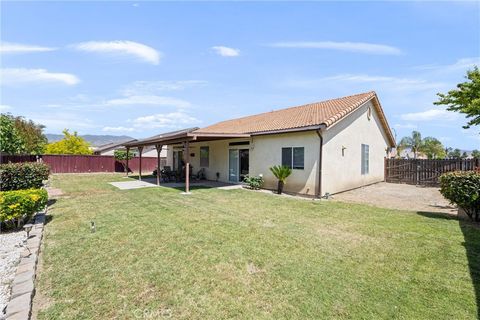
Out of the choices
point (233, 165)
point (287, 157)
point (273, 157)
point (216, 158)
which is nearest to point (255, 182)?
point (273, 157)

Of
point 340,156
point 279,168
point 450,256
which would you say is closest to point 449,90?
point 340,156

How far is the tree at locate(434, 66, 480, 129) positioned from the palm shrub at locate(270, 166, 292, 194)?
749cm

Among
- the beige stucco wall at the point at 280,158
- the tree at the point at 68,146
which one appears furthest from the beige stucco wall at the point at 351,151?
the tree at the point at 68,146

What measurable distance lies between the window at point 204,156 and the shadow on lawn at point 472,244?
13.1 meters

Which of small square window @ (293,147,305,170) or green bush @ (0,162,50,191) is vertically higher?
small square window @ (293,147,305,170)

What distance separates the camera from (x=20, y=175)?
930 cm

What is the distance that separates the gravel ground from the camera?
325 cm

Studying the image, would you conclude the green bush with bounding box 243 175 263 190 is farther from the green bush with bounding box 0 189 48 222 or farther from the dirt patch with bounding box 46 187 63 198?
the dirt patch with bounding box 46 187 63 198

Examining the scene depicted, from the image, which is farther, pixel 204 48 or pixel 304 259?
pixel 204 48

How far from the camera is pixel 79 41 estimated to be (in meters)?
9.38

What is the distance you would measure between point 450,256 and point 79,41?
42.0 ft

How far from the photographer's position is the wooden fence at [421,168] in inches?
547

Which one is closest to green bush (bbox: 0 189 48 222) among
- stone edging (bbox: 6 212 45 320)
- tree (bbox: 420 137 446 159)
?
stone edging (bbox: 6 212 45 320)

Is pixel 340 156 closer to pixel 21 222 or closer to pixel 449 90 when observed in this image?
pixel 449 90
